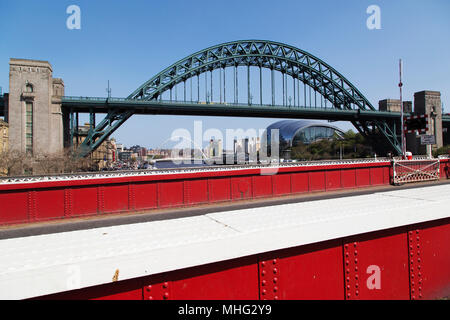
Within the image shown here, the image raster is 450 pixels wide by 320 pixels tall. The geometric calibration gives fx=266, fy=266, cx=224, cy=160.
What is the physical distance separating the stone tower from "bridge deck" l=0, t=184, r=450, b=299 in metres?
36.8

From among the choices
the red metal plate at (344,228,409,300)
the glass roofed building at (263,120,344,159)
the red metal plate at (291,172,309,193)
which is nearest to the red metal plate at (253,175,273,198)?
the red metal plate at (291,172,309,193)

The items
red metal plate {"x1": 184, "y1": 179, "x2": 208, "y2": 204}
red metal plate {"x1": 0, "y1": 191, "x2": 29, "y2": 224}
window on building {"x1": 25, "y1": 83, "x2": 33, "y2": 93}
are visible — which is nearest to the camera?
red metal plate {"x1": 0, "y1": 191, "x2": 29, "y2": 224}

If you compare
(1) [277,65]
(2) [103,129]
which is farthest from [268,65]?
(2) [103,129]

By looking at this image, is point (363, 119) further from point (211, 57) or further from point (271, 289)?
point (271, 289)

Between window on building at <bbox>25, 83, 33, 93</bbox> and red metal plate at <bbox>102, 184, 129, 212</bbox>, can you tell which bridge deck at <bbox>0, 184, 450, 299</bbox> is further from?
window on building at <bbox>25, 83, 33, 93</bbox>

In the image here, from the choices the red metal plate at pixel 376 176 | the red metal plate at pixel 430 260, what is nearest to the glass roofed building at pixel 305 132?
the red metal plate at pixel 376 176

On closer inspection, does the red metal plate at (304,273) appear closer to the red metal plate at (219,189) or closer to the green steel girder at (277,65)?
the red metal plate at (219,189)

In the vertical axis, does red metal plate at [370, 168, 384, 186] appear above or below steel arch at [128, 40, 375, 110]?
below

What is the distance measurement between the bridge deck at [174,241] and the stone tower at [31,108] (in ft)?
121

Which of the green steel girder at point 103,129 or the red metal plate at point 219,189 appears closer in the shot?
the red metal plate at point 219,189

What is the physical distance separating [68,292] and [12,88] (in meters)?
41.7

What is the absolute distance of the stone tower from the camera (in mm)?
33406

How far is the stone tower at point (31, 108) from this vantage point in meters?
33.4
